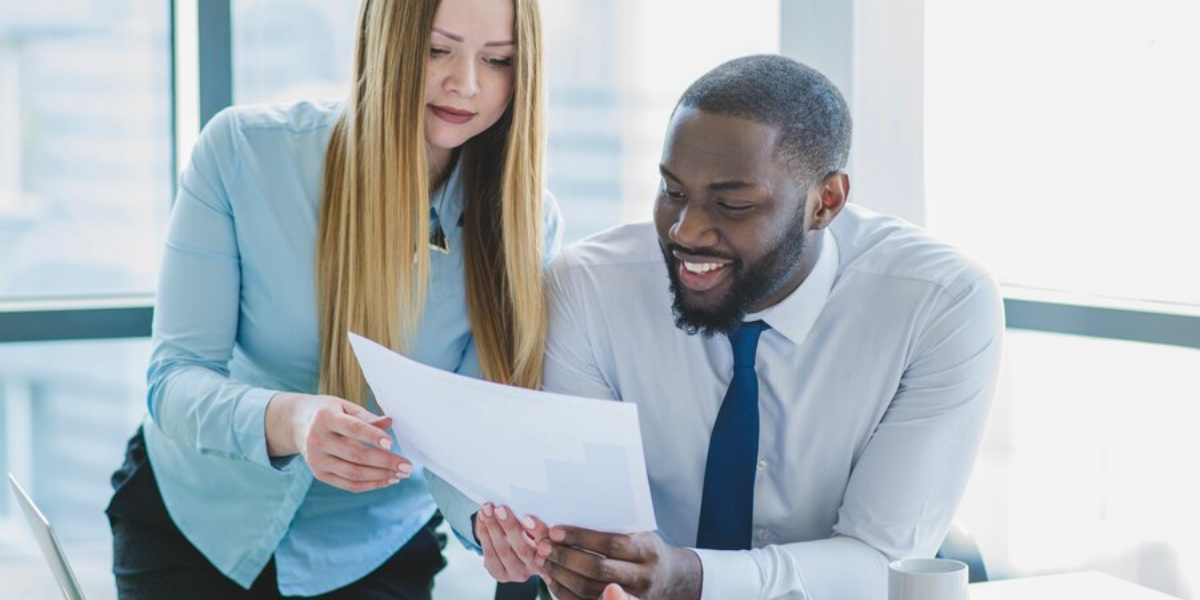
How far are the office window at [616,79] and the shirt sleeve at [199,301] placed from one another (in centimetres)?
101

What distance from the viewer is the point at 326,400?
1696 mm

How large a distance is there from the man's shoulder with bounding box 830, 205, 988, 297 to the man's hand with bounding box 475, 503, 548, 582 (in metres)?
0.66

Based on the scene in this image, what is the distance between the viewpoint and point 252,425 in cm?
178

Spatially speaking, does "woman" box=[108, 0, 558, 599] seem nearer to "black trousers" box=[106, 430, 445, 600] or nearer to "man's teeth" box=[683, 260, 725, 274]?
"black trousers" box=[106, 430, 445, 600]

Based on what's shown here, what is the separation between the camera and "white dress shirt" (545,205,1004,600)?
1748 millimetres

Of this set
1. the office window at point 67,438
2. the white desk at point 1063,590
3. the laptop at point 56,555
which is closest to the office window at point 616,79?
the office window at point 67,438

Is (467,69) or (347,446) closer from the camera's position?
(347,446)

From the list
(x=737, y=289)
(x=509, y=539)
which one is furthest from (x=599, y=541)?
(x=737, y=289)

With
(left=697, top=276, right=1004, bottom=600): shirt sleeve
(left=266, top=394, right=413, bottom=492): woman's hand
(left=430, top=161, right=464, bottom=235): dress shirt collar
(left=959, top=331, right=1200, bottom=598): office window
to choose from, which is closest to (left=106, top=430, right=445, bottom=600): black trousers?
(left=266, top=394, right=413, bottom=492): woman's hand

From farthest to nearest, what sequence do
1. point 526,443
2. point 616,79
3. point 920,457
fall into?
point 616,79 → point 920,457 → point 526,443

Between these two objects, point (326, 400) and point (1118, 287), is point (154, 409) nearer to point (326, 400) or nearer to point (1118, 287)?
point (326, 400)

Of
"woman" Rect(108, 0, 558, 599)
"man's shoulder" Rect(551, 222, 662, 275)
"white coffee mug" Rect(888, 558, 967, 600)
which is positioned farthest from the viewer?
"man's shoulder" Rect(551, 222, 662, 275)

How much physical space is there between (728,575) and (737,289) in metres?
0.41

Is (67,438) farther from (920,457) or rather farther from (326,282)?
(920,457)
